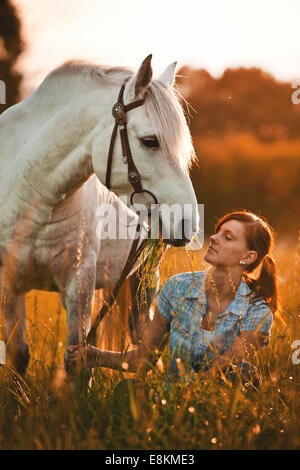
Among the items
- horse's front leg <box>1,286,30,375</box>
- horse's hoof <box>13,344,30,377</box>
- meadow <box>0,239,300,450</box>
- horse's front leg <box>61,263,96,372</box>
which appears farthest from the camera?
horse's hoof <box>13,344,30,377</box>

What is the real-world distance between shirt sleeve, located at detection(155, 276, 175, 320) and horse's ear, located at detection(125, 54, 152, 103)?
113cm

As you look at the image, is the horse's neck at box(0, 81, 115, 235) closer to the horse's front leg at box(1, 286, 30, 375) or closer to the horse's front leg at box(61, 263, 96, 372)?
the horse's front leg at box(61, 263, 96, 372)

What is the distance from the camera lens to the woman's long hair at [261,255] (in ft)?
9.28

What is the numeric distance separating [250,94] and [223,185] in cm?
429

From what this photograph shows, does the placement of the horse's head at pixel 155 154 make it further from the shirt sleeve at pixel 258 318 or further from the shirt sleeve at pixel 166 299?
the shirt sleeve at pixel 258 318

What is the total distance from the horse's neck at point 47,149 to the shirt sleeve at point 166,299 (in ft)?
2.99

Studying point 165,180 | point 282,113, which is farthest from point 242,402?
point 282,113

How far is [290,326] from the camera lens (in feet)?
12.9

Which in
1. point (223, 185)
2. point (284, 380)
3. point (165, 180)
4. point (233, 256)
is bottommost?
point (284, 380)

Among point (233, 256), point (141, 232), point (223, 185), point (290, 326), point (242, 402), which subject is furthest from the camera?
point (223, 185)

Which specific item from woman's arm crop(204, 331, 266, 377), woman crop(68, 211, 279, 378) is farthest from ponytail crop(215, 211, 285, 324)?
woman's arm crop(204, 331, 266, 377)

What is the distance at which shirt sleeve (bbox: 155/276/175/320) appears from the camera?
2.78 m

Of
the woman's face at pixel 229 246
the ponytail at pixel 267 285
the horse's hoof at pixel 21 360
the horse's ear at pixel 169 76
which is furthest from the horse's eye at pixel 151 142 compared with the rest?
the horse's hoof at pixel 21 360

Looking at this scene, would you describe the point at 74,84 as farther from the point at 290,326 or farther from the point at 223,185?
the point at 223,185
